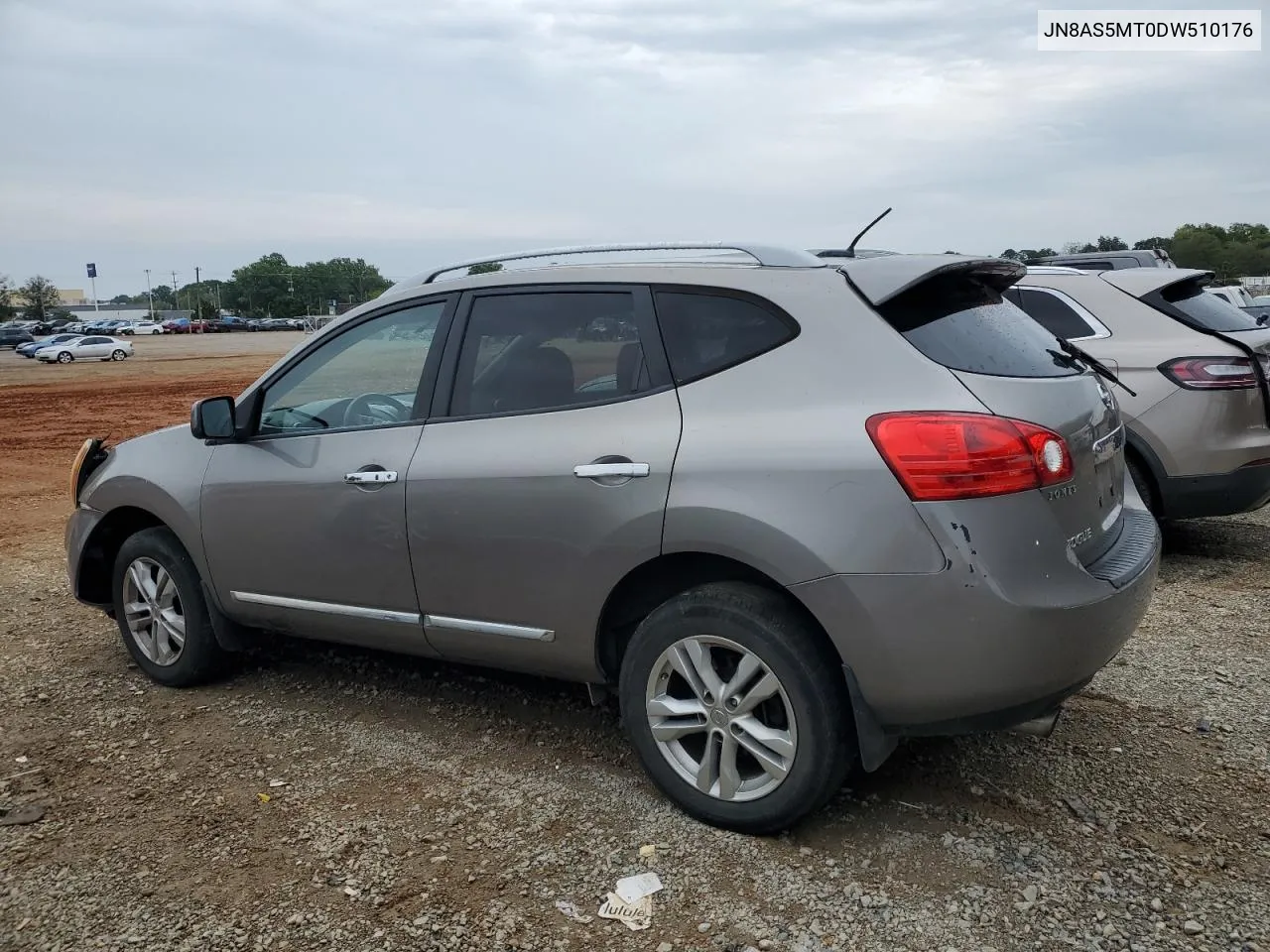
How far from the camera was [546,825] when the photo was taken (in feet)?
10.9

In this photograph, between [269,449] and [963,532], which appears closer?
[963,532]

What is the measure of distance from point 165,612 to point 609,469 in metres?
2.49

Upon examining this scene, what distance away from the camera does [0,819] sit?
3479 mm

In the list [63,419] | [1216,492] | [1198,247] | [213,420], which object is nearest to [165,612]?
[213,420]

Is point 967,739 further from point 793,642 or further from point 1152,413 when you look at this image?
point 1152,413

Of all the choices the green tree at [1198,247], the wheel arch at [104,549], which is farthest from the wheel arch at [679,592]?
the green tree at [1198,247]

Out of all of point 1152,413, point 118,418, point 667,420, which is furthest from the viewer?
point 118,418

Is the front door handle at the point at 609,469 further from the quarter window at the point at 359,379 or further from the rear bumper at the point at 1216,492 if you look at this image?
the rear bumper at the point at 1216,492

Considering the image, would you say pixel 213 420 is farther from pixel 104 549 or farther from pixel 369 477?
pixel 104 549

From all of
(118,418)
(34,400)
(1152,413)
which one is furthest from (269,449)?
(34,400)

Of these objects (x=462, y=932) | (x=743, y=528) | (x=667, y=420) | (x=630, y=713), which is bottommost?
(x=462, y=932)

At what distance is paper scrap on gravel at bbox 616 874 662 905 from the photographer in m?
2.92

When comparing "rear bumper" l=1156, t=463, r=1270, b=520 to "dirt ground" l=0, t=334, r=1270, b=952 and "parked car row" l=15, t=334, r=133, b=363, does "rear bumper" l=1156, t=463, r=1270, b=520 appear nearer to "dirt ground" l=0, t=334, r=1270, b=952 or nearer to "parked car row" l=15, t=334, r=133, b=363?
"dirt ground" l=0, t=334, r=1270, b=952

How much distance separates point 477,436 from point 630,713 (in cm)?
108
